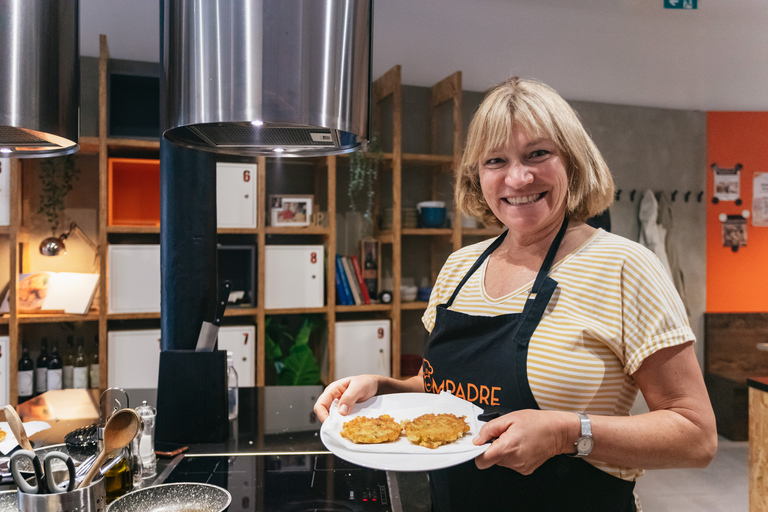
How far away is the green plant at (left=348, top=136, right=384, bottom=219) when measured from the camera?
4.04 m

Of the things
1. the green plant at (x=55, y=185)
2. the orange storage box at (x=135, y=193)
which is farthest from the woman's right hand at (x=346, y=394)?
the green plant at (x=55, y=185)

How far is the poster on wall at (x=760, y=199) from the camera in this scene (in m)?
5.25

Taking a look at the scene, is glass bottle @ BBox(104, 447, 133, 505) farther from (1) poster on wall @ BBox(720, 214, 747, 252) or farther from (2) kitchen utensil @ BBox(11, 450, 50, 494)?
(1) poster on wall @ BBox(720, 214, 747, 252)

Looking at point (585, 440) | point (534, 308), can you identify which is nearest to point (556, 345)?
point (534, 308)

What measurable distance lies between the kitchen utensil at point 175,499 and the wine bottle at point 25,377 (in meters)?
2.75

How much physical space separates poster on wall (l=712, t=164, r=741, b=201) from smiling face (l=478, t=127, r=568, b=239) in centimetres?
471

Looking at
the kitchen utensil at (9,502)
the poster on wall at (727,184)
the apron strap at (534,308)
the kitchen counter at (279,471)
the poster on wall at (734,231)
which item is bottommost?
the kitchen counter at (279,471)

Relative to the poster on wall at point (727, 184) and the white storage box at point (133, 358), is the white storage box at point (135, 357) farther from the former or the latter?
the poster on wall at point (727, 184)

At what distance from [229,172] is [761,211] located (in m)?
4.69

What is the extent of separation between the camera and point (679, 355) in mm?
1074

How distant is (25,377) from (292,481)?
2.69m

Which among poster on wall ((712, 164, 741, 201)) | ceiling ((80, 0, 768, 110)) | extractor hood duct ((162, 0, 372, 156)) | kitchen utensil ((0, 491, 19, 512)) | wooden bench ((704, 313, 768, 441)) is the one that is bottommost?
wooden bench ((704, 313, 768, 441))

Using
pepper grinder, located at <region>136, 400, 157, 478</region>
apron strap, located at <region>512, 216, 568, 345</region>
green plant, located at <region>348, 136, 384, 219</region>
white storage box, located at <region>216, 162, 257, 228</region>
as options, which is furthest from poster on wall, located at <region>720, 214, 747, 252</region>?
pepper grinder, located at <region>136, 400, 157, 478</region>

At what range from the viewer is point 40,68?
45.8 inches
